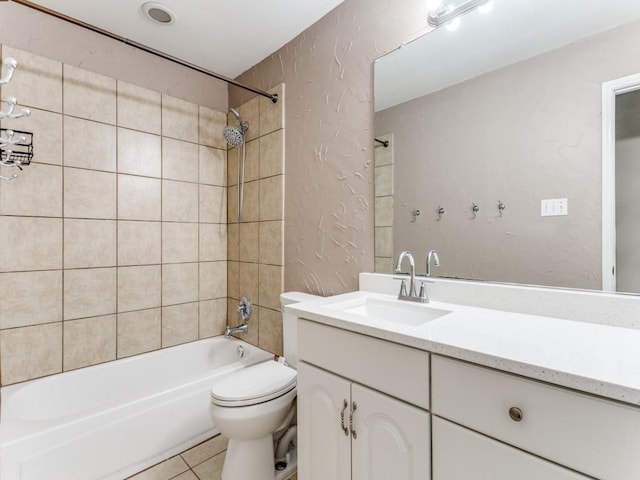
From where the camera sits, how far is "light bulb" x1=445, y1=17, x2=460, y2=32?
1303mm

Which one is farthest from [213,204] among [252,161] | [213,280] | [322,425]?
[322,425]

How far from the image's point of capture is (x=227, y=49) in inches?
83.9

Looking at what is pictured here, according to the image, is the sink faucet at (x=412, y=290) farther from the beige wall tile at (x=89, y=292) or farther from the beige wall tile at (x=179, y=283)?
the beige wall tile at (x=89, y=292)

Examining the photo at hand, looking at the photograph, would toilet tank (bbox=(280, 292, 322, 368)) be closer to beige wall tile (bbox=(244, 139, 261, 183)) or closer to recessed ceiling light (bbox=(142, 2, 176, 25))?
beige wall tile (bbox=(244, 139, 261, 183))

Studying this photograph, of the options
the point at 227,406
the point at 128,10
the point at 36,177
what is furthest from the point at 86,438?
the point at 128,10

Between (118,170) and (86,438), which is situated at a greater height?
(118,170)

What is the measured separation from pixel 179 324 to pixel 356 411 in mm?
1734

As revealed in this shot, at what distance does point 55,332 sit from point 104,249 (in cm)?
53

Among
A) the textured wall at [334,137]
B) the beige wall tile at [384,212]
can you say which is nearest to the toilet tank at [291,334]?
the textured wall at [334,137]

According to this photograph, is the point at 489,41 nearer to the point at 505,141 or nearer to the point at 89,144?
the point at 505,141

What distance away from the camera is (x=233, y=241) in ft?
8.20

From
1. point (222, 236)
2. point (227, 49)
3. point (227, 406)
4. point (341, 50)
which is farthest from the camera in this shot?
point (222, 236)

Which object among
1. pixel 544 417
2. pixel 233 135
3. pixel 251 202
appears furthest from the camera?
pixel 251 202

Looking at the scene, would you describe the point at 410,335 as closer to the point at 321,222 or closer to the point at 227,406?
the point at 227,406
